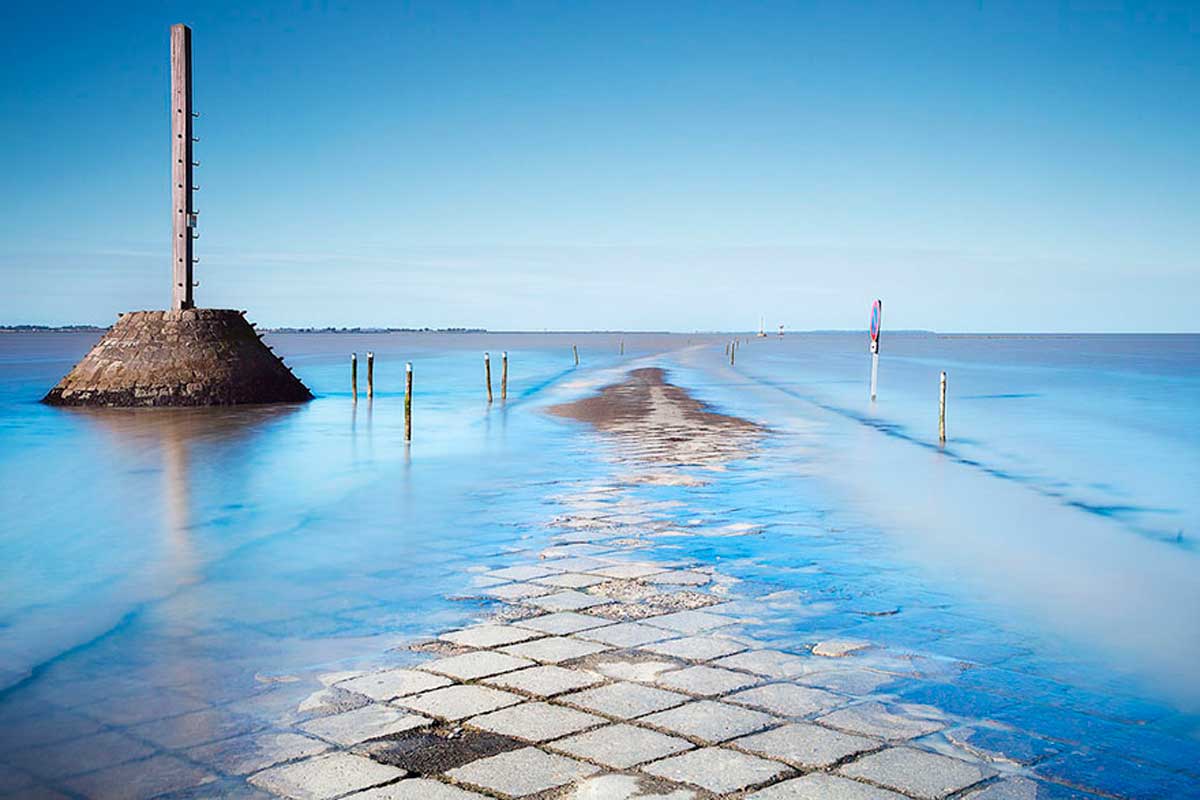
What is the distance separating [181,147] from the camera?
87.3ft

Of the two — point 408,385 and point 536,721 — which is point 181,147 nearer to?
point 408,385

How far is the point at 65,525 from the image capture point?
12141 mm

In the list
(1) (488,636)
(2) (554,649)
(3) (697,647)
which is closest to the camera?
(2) (554,649)

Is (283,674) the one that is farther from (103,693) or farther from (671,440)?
(671,440)

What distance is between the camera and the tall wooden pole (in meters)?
26.6

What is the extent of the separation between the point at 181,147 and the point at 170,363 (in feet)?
18.4

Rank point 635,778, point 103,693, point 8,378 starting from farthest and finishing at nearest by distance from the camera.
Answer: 1. point 8,378
2. point 103,693
3. point 635,778

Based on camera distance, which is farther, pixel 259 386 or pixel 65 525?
pixel 259 386

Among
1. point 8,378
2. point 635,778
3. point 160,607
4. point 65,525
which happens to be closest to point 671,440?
point 65,525

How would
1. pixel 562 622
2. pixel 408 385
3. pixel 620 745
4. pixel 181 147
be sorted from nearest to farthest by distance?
pixel 620 745 → pixel 562 622 → pixel 408 385 → pixel 181 147

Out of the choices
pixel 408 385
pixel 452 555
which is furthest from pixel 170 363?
pixel 452 555

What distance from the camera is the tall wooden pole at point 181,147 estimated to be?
26.6 meters

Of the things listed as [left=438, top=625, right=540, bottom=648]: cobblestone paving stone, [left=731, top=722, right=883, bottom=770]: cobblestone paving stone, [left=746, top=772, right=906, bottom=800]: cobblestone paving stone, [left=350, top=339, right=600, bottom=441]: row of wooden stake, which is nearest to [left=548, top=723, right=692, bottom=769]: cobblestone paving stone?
[left=731, top=722, right=883, bottom=770]: cobblestone paving stone

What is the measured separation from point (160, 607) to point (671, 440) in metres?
13.2
